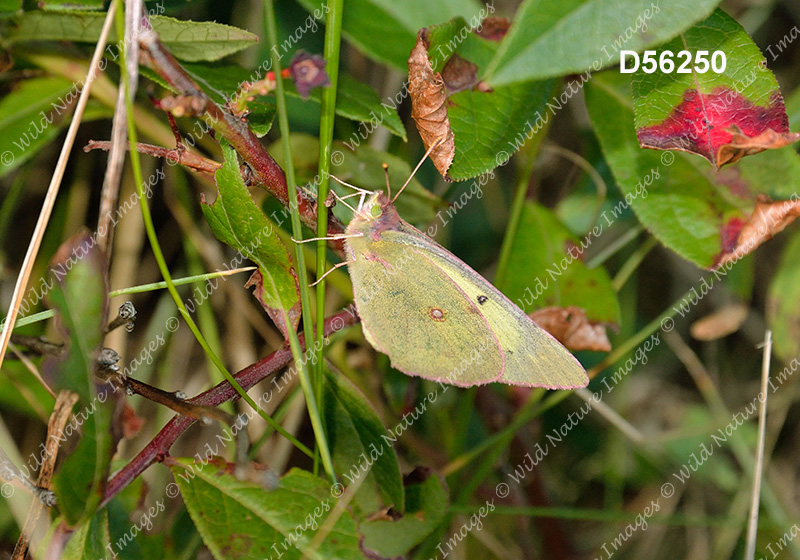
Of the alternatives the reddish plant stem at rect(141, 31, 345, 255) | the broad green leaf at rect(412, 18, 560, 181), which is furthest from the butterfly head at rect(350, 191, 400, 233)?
the broad green leaf at rect(412, 18, 560, 181)

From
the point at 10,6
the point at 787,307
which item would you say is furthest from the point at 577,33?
the point at 787,307

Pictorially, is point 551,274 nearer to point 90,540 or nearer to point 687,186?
point 687,186

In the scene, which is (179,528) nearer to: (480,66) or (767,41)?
(480,66)

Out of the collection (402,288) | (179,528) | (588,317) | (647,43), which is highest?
(647,43)

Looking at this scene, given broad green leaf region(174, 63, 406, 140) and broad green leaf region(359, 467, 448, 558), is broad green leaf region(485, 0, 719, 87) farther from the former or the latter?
broad green leaf region(359, 467, 448, 558)

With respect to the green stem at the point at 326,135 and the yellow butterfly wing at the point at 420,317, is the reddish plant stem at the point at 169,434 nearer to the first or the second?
the green stem at the point at 326,135

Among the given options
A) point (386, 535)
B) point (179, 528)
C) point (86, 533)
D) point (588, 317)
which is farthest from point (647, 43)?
point (179, 528)
